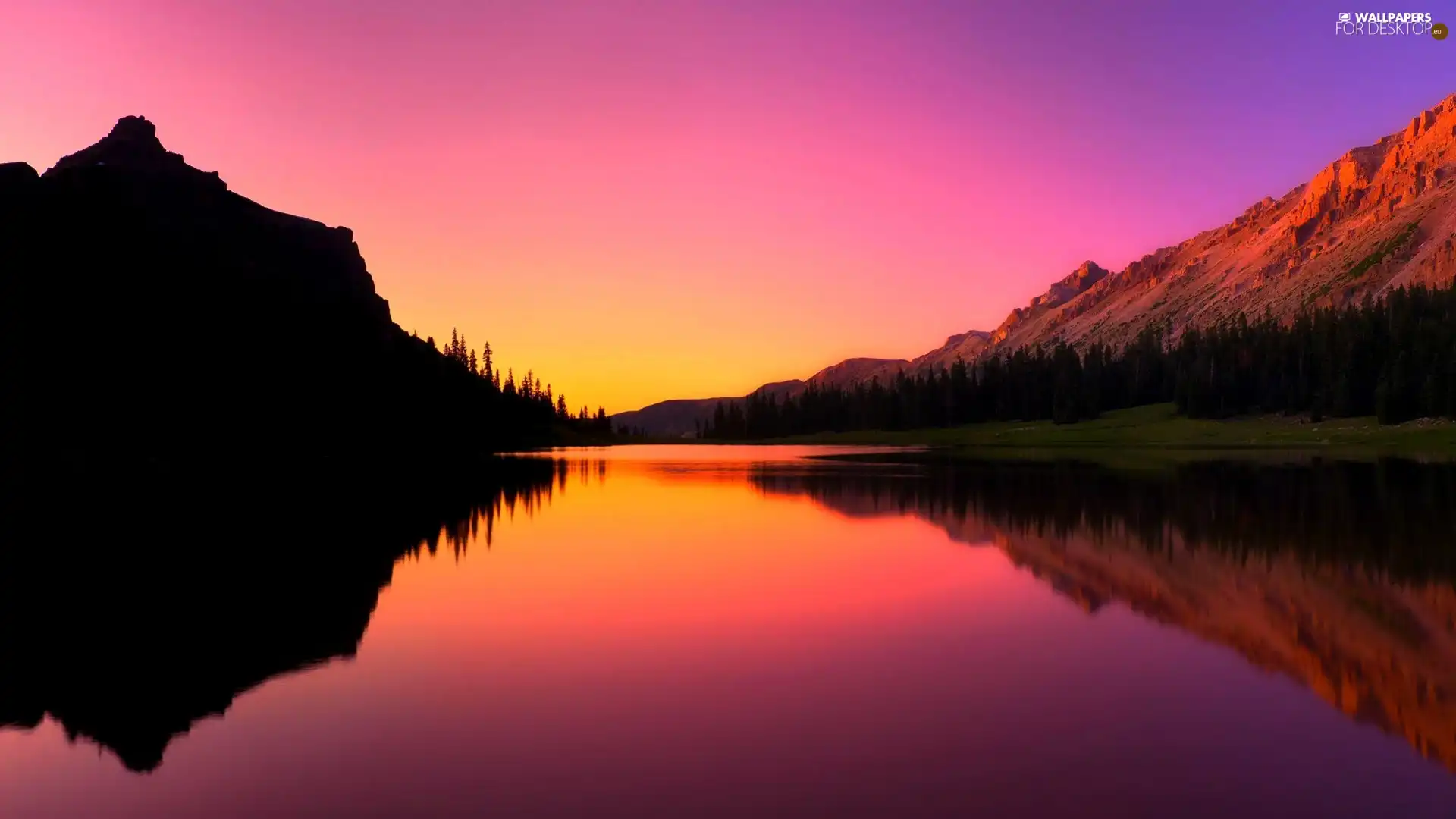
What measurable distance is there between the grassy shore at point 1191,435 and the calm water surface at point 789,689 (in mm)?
83962

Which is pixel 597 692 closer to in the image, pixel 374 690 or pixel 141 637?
pixel 374 690

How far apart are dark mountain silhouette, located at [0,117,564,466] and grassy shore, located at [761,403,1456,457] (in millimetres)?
94764

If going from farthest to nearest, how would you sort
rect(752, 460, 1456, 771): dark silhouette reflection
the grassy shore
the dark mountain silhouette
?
the dark mountain silhouette
the grassy shore
rect(752, 460, 1456, 771): dark silhouette reflection

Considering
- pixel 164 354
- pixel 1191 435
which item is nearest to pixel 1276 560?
pixel 1191 435

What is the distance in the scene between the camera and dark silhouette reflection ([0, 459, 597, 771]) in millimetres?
13312

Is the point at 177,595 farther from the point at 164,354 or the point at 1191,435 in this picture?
the point at 1191,435

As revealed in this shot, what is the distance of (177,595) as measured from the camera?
803 inches

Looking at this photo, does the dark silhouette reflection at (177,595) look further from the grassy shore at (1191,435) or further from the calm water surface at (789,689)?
the grassy shore at (1191,435)

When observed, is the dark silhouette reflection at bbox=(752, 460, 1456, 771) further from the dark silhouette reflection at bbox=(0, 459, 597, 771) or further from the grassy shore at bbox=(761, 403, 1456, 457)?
the grassy shore at bbox=(761, 403, 1456, 457)

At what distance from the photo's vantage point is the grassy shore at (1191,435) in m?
99.4

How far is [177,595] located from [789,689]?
615 inches

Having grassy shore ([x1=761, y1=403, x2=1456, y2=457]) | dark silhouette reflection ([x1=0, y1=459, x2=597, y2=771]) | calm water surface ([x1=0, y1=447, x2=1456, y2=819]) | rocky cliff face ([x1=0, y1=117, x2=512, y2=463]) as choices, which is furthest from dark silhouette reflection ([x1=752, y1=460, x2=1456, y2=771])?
rocky cliff face ([x1=0, y1=117, x2=512, y2=463])

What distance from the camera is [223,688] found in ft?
45.0

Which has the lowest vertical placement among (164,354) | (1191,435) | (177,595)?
(177,595)
